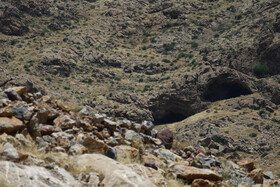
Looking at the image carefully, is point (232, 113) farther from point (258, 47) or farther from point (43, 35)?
point (43, 35)

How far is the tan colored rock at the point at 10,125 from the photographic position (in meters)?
6.52

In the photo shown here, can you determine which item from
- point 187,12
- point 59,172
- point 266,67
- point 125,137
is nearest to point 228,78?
point 266,67

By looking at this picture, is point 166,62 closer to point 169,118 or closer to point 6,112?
point 169,118

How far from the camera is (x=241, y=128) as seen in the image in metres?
46.7

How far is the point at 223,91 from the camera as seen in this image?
203 feet


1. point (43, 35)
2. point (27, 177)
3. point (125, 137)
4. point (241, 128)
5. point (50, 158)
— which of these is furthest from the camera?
point (43, 35)

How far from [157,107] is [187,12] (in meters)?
34.2

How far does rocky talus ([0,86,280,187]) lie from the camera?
4973mm

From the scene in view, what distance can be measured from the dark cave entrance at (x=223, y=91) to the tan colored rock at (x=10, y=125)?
181 ft

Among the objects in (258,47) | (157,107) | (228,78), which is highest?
(258,47)

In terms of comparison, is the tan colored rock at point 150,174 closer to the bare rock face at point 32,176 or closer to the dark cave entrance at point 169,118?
the bare rock face at point 32,176

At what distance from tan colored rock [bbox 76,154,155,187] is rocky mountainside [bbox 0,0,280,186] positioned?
66.2 ft

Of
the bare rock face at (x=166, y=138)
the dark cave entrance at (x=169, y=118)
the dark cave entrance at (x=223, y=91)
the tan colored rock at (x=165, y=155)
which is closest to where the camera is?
the tan colored rock at (x=165, y=155)

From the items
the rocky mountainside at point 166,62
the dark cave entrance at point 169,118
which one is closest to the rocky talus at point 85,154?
the rocky mountainside at point 166,62
